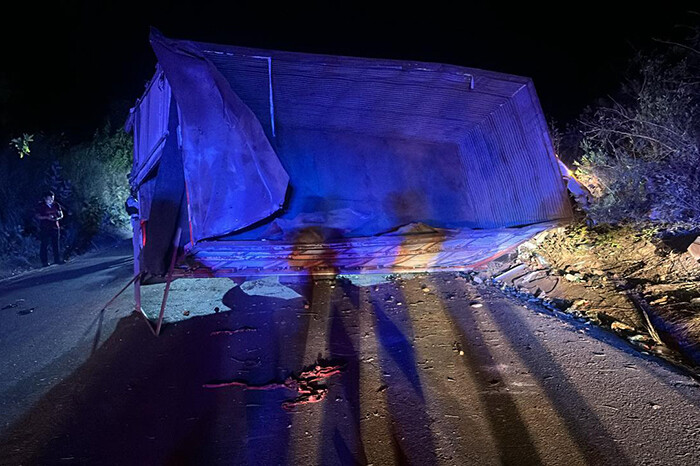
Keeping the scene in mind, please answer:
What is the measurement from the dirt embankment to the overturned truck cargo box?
994 millimetres

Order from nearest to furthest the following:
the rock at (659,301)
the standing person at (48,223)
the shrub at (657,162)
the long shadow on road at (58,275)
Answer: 1. the rock at (659,301)
2. the shrub at (657,162)
3. the long shadow on road at (58,275)
4. the standing person at (48,223)

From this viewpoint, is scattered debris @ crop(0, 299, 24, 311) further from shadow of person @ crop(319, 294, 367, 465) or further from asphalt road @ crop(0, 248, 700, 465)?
shadow of person @ crop(319, 294, 367, 465)

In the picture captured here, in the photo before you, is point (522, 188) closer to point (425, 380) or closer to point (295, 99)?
point (425, 380)

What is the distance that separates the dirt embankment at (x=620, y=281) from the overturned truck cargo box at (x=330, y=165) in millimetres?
994

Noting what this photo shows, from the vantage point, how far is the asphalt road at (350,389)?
2330 millimetres

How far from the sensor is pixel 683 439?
7.36 feet

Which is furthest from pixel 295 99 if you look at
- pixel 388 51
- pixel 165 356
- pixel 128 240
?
pixel 388 51

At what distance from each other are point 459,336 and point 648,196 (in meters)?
3.00

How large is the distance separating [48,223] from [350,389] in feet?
22.6

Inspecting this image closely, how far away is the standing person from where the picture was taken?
22.7 ft

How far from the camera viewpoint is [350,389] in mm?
2893

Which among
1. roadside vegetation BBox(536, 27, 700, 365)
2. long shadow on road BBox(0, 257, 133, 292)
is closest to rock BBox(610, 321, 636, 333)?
roadside vegetation BBox(536, 27, 700, 365)

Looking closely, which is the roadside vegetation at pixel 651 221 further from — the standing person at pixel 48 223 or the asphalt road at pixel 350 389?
the standing person at pixel 48 223

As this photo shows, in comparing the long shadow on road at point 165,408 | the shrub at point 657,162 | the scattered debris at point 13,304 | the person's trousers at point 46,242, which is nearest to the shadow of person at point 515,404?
the long shadow on road at point 165,408
